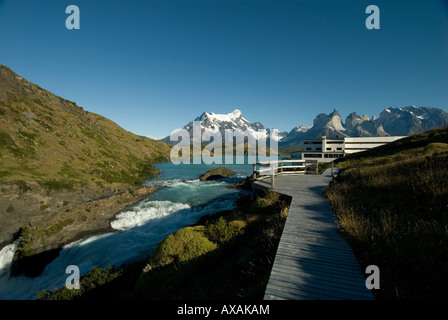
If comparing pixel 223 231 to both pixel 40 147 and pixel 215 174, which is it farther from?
pixel 215 174

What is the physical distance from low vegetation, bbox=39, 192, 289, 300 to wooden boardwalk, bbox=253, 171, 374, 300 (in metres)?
0.67

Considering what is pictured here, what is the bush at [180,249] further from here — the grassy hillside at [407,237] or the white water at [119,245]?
the white water at [119,245]

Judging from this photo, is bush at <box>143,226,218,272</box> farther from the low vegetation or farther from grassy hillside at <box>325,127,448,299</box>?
grassy hillside at <box>325,127,448,299</box>

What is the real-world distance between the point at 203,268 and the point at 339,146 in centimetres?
9369

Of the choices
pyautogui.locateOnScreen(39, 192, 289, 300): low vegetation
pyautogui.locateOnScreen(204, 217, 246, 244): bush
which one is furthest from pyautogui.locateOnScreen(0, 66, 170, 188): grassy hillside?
pyautogui.locateOnScreen(204, 217, 246, 244): bush

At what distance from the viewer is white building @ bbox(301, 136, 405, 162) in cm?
7957

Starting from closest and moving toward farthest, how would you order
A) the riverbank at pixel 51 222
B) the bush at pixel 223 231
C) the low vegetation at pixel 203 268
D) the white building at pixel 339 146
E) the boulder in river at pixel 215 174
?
the low vegetation at pixel 203 268, the bush at pixel 223 231, the riverbank at pixel 51 222, the boulder in river at pixel 215 174, the white building at pixel 339 146

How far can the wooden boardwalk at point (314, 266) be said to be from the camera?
3.75 m

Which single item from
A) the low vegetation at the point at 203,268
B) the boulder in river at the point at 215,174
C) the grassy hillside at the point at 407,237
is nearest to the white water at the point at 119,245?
the low vegetation at the point at 203,268

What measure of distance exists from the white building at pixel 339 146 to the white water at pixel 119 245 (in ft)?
225

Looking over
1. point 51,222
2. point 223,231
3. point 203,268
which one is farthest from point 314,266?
point 51,222

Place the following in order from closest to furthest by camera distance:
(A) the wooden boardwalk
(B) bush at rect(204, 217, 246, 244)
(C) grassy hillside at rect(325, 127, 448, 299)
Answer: (A) the wooden boardwalk < (C) grassy hillside at rect(325, 127, 448, 299) < (B) bush at rect(204, 217, 246, 244)

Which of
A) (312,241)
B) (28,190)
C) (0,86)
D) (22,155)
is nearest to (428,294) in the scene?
(312,241)
